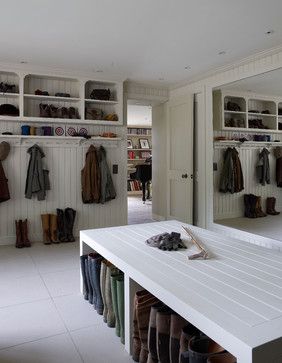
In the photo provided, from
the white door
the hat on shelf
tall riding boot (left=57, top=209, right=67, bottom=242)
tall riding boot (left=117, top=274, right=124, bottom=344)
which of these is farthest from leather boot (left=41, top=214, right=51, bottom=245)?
tall riding boot (left=117, top=274, right=124, bottom=344)

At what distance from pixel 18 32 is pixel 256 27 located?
7.70 ft

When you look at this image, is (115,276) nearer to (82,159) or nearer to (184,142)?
(82,159)

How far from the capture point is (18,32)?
10.1ft

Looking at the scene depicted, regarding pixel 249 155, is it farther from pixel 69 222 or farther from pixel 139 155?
pixel 139 155

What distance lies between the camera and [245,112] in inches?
162

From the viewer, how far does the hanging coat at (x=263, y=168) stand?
389 cm

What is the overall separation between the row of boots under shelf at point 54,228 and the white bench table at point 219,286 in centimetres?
209

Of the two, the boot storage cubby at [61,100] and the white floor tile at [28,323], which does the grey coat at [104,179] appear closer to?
the boot storage cubby at [61,100]

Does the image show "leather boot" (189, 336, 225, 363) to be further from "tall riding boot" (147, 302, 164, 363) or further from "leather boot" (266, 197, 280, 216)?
"leather boot" (266, 197, 280, 216)

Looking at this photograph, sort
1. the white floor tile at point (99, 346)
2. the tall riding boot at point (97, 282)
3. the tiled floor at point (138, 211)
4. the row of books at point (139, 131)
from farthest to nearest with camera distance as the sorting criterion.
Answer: the row of books at point (139, 131) → the tiled floor at point (138, 211) → the tall riding boot at point (97, 282) → the white floor tile at point (99, 346)

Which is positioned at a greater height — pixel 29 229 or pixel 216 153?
pixel 216 153

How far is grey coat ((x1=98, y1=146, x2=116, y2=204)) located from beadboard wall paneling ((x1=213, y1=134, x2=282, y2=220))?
1550 millimetres

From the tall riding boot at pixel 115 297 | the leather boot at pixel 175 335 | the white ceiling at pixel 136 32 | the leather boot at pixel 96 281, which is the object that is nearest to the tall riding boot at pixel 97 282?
the leather boot at pixel 96 281

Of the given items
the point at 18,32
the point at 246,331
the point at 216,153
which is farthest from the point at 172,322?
the point at 216,153
